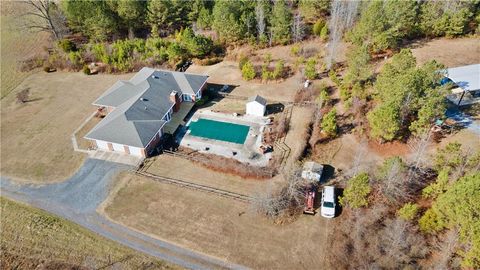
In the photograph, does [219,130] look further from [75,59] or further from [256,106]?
[75,59]

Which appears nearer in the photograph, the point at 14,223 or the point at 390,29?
the point at 14,223

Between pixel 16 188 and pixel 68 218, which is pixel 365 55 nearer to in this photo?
pixel 68 218

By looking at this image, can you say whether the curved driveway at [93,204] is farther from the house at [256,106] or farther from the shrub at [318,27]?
the shrub at [318,27]

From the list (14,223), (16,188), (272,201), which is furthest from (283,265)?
(16,188)

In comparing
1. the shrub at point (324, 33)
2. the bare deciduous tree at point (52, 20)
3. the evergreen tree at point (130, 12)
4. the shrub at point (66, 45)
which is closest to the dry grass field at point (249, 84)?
the shrub at point (324, 33)

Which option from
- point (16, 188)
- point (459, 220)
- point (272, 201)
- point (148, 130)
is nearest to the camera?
point (459, 220)
